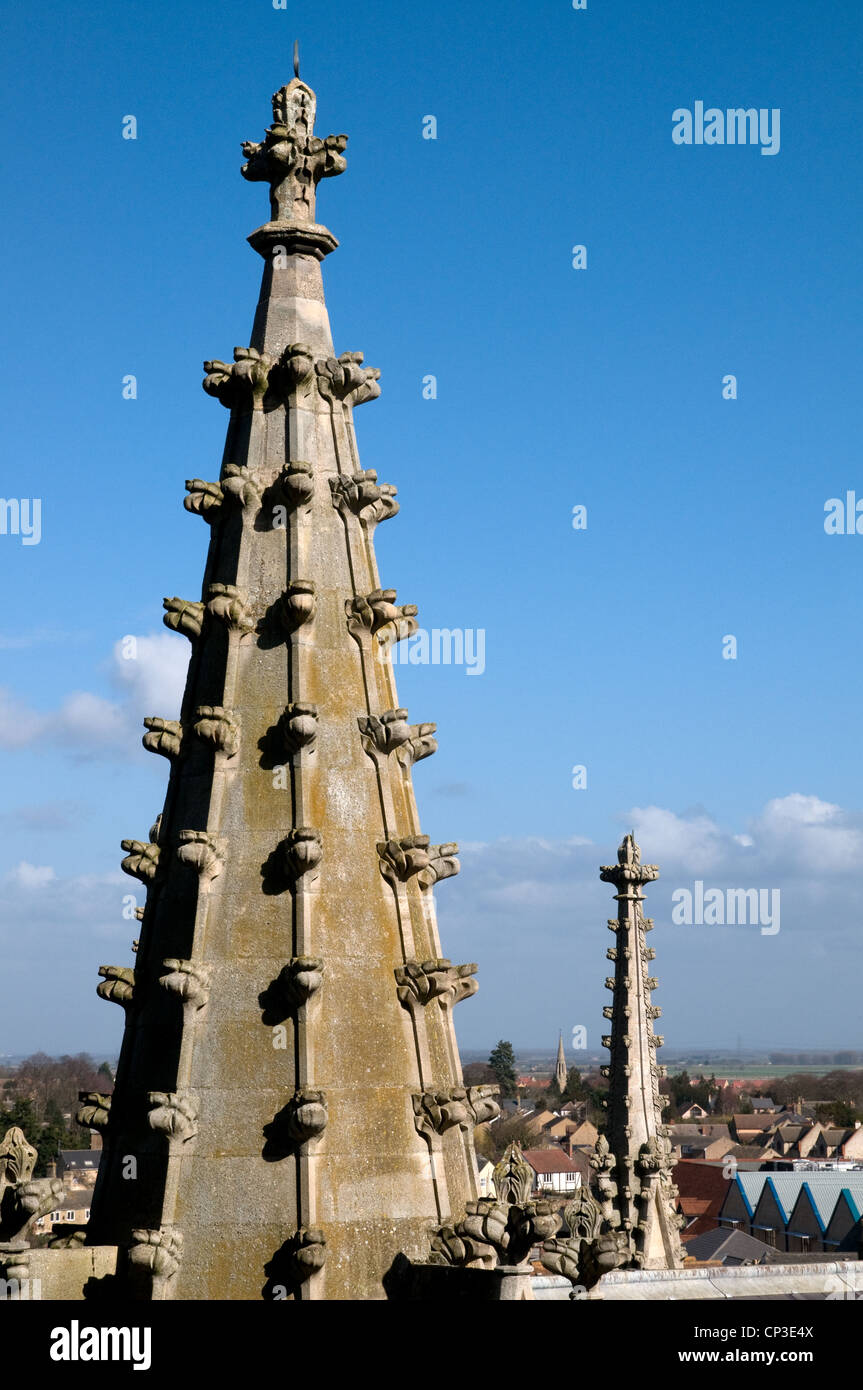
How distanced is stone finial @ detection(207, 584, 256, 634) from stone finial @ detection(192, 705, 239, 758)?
660 mm

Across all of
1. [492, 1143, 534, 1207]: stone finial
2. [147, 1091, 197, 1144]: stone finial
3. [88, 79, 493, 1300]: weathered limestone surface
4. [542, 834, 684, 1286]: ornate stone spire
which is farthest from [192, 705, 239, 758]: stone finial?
[542, 834, 684, 1286]: ornate stone spire

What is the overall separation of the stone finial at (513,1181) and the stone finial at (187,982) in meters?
2.21

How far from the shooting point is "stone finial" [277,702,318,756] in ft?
37.6

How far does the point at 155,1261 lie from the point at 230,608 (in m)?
4.39

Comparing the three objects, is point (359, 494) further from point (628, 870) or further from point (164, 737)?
point (628, 870)

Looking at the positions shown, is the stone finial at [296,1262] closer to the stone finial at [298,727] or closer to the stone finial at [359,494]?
the stone finial at [298,727]

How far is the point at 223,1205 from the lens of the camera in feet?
34.4

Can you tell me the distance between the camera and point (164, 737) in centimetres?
1190

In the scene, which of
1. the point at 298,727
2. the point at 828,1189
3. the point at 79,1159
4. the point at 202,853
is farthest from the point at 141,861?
the point at 79,1159

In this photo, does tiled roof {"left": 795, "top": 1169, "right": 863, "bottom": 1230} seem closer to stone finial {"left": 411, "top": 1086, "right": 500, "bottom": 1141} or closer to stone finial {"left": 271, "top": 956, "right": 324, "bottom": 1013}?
stone finial {"left": 411, "top": 1086, "right": 500, "bottom": 1141}

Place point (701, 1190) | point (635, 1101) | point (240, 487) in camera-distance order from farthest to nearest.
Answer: point (701, 1190) < point (635, 1101) < point (240, 487)

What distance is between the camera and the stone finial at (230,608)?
468 inches

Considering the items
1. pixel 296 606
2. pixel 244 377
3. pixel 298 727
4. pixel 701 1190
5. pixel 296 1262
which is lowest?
pixel 296 1262

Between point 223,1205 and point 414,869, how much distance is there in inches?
102
